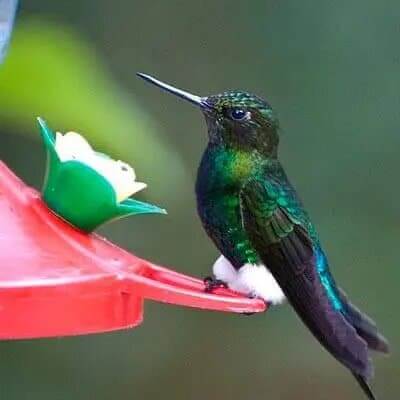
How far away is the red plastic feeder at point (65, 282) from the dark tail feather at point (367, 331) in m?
0.48

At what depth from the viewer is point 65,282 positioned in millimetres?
1451

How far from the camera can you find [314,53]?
4348 mm

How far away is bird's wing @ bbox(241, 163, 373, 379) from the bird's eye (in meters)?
0.12

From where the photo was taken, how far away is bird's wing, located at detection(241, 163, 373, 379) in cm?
199

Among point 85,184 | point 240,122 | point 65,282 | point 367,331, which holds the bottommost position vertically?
point 367,331

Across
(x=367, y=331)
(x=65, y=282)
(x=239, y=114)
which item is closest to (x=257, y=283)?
(x=367, y=331)

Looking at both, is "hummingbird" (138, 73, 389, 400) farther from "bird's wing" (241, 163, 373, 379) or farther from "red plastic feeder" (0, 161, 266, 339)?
"red plastic feeder" (0, 161, 266, 339)

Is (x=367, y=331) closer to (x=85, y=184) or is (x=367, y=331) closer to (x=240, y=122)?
(x=240, y=122)

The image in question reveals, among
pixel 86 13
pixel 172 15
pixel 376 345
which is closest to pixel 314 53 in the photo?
pixel 172 15

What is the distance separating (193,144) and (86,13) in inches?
25.2

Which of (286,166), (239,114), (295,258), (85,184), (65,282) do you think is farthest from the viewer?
(286,166)

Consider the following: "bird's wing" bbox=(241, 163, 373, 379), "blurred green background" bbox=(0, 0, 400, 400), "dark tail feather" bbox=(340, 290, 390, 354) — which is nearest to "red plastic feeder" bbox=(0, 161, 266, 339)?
"bird's wing" bbox=(241, 163, 373, 379)

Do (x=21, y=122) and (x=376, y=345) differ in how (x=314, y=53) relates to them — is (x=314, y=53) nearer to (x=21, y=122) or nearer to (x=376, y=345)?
(x=376, y=345)

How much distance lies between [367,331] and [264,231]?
0.92 ft
